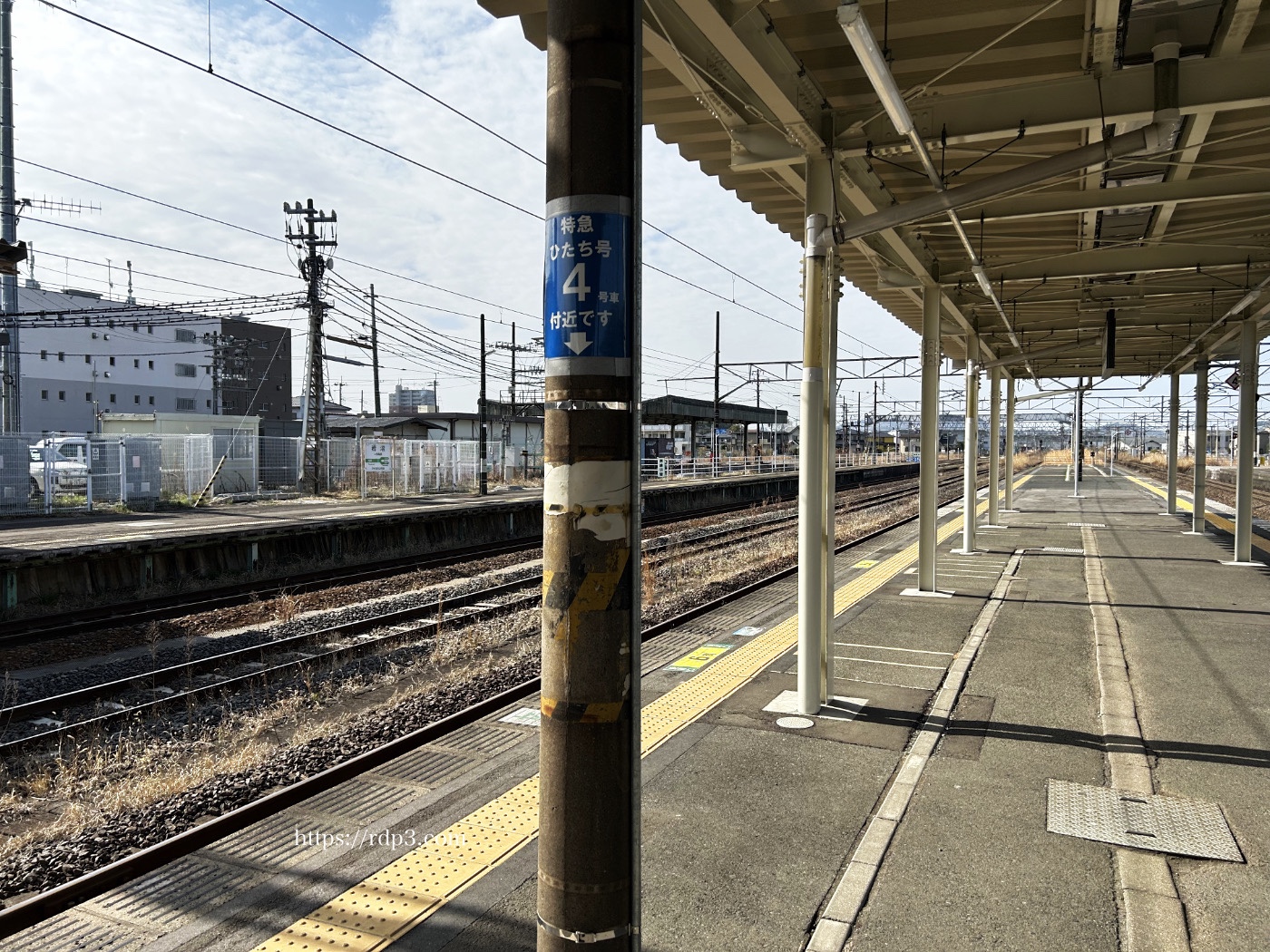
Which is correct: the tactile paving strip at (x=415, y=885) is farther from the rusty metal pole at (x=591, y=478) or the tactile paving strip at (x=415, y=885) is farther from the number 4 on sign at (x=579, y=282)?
the number 4 on sign at (x=579, y=282)

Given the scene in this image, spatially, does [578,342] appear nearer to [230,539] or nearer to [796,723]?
[796,723]

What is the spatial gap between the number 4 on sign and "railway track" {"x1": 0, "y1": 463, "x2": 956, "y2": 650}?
1072cm

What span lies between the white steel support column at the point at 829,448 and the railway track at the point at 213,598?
913cm

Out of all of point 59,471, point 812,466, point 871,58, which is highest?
point 871,58

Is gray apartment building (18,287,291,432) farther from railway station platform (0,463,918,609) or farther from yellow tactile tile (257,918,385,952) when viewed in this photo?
yellow tactile tile (257,918,385,952)

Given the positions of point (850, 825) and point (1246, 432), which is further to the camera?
point (1246, 432)

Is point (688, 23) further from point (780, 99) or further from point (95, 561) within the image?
point (95, 561)

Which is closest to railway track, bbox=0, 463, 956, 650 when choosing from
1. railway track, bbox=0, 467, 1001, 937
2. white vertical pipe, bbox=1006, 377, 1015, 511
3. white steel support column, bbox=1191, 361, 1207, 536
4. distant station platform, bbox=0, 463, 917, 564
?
distant station platform, bbox=0, 463, 917, 564

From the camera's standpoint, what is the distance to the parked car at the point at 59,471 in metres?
25.1

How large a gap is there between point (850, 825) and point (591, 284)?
3.45 metres

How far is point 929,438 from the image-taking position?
10781 millimetres

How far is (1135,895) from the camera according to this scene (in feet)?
12.3

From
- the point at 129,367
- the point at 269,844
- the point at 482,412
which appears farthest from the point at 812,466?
the point at 129,367

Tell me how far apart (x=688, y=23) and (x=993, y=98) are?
8.40 ft
